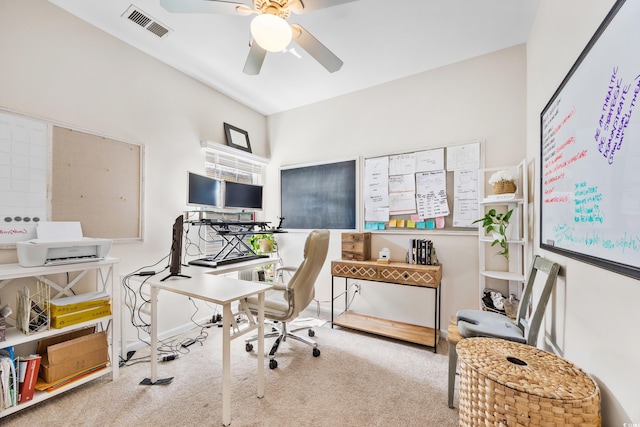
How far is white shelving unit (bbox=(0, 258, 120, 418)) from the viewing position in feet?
5.07

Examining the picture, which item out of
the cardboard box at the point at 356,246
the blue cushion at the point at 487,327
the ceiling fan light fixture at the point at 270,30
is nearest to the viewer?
the ceiling fan light fixture at the point at 270,30

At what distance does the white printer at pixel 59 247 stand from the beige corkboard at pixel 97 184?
169mm

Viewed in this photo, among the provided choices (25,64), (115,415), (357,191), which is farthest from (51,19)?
(357,191)

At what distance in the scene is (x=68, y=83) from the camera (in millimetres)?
2021

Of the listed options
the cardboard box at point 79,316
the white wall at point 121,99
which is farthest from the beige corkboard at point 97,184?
the cardboard box at point 79,316

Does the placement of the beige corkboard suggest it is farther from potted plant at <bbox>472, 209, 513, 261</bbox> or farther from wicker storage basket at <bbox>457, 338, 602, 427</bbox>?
potted plant at <bbox>472, 209, 513, 261</bbox>

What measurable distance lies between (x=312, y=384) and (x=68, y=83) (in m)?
2.92

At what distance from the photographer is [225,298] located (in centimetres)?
146

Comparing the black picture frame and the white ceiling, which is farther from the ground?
the white ceiling

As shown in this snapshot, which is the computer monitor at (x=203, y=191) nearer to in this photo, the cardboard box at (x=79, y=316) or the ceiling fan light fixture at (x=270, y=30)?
the cardboard box at (x=79, y=316)

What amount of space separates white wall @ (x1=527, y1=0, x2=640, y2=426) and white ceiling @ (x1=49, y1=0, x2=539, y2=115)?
0.47 meters

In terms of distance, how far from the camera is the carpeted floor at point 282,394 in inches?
61.0

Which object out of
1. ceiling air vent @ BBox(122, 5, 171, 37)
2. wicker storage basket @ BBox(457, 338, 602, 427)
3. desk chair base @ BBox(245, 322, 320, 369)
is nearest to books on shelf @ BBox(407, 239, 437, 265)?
desk chair base @ BBox(245, 322, 320, 369)

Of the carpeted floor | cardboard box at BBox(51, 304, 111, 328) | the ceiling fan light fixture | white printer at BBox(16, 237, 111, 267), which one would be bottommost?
the carpeted floor
